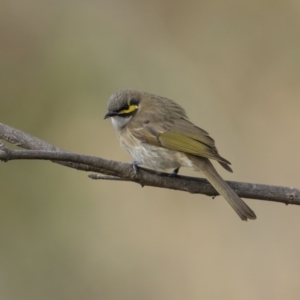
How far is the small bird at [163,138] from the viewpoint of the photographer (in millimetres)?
3998

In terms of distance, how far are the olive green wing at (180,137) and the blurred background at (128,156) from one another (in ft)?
9.45

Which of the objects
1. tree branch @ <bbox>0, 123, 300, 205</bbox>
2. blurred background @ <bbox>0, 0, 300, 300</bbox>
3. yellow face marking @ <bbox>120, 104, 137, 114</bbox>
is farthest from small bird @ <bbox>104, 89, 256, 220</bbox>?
blurred background @ <bbox>0, 0, 300, 300</bbox>

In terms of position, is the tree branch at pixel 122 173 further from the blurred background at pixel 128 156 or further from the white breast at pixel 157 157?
the blurred background at pixel 128 156

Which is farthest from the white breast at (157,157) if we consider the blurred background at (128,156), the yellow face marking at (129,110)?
the blurred background at (128,156)

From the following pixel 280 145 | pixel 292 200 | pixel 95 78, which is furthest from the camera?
pixel 95 78

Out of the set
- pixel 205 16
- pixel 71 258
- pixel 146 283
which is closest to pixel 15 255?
pixel 71 258

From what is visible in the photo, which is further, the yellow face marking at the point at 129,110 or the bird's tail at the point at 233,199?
the yellow face marking at the point at 129,110

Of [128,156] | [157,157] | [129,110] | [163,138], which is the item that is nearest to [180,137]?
[163,138]

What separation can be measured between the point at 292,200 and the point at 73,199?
16.8ft

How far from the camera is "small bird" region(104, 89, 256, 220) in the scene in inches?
157

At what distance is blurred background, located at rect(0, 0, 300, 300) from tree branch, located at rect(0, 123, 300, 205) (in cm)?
364

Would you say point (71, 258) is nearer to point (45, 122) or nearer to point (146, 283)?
point (146, 283)

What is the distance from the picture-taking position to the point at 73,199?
8.05 m

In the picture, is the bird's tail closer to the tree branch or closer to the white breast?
the tree branch
